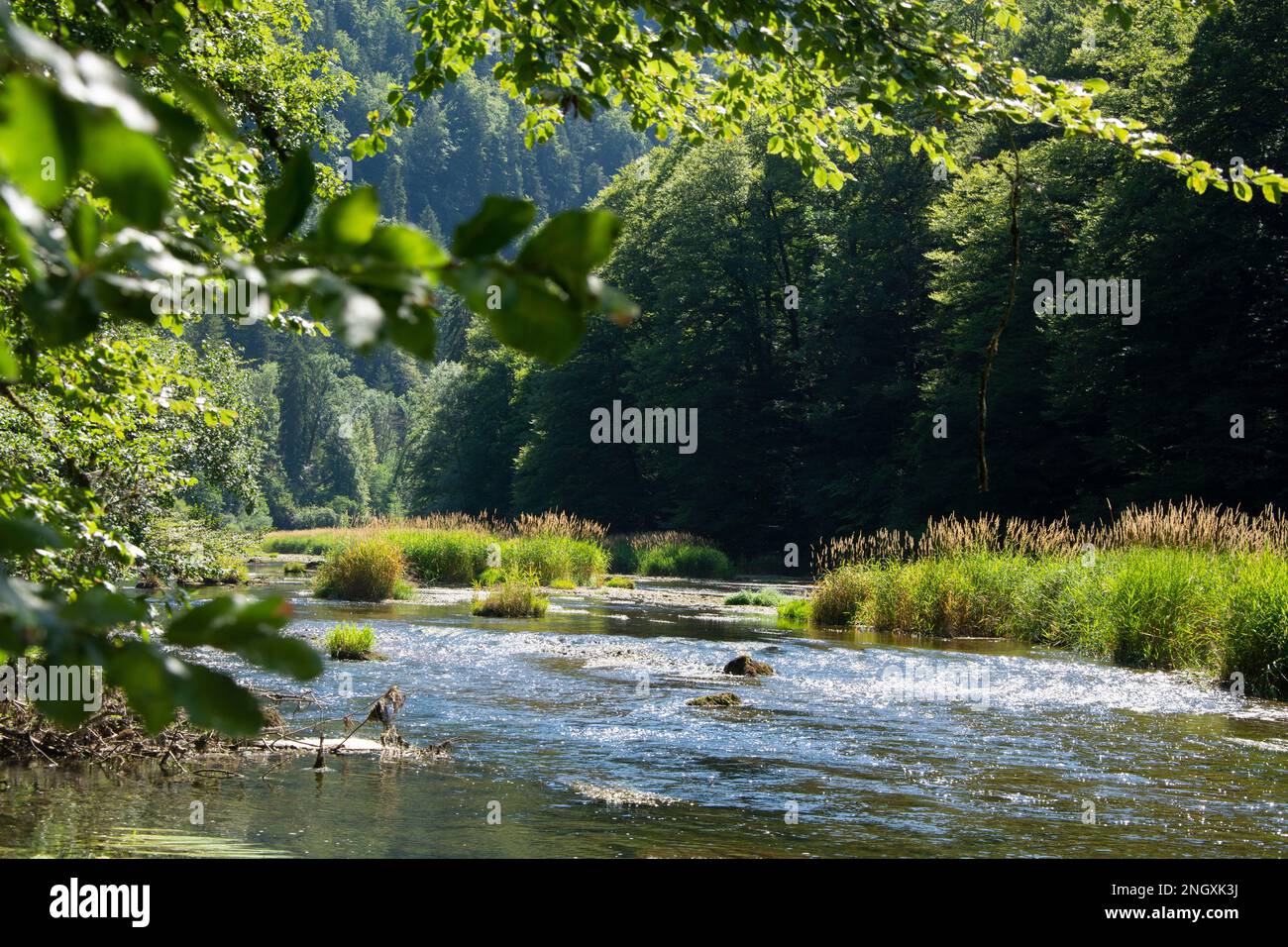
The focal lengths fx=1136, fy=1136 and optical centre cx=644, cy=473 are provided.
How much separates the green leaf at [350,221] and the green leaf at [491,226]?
0.06 meters

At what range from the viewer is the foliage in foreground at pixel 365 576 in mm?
24188

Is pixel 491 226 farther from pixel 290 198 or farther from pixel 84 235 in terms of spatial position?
pixel 84 235

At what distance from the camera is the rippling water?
6688 mm

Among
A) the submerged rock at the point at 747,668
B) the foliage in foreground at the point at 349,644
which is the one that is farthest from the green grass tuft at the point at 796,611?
the foliage in foreground at the point at 349,644

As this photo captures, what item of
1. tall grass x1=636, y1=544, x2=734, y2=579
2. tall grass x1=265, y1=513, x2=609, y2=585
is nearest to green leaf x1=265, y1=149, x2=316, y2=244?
tall grass x1=265, y1=513, x2=609, y2=585

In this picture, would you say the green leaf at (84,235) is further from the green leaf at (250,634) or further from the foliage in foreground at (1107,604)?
the foliage in foreground at (1107,604)

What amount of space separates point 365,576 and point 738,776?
16937 mm

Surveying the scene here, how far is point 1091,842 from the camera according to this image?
684 centimetres

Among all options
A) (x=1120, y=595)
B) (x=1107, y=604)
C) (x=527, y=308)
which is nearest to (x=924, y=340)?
(x=1107, y=604)

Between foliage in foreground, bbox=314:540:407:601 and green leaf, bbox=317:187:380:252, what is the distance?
78.8ft

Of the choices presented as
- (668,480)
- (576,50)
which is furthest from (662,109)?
(668,480)
